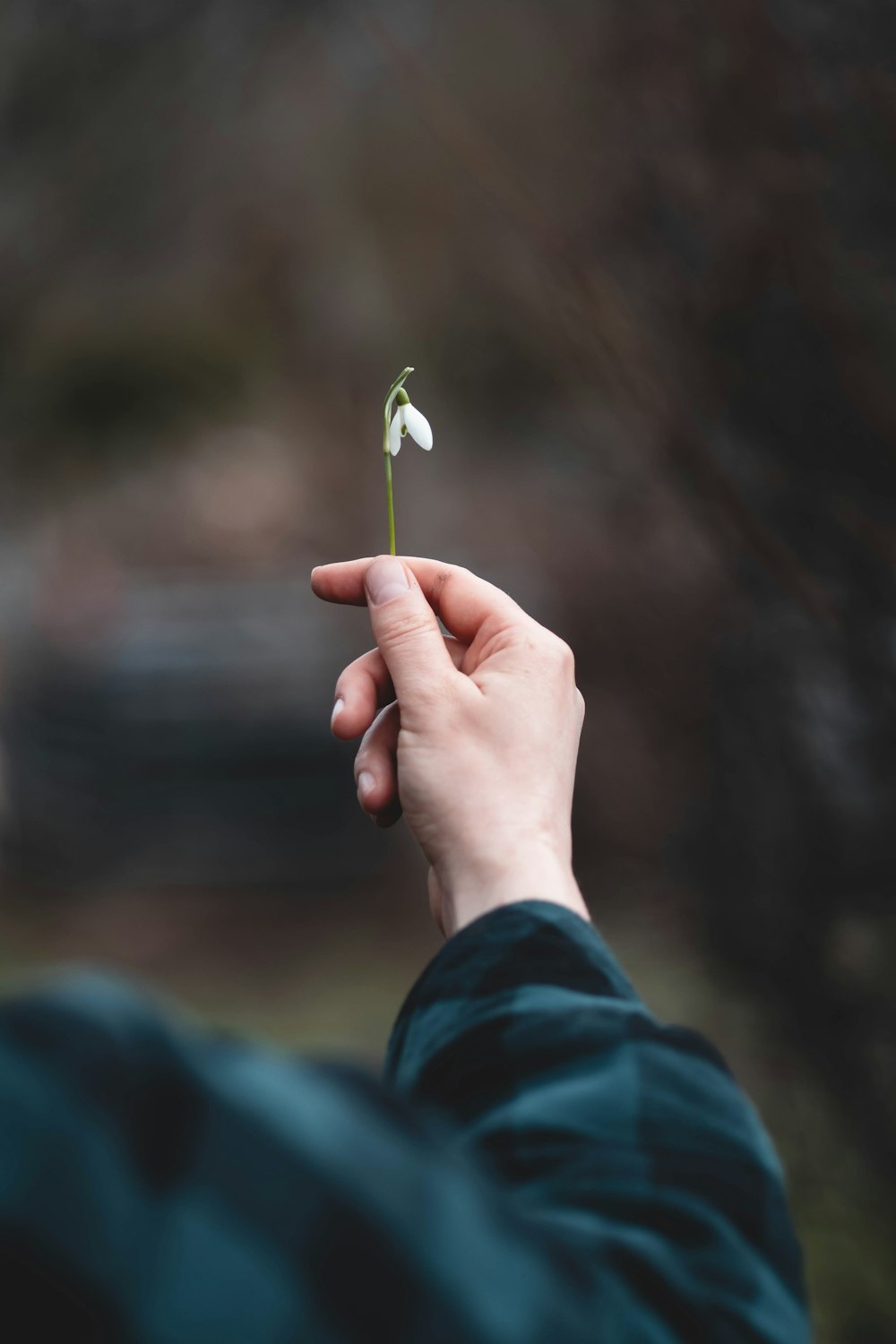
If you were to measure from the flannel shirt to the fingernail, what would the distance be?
558mm

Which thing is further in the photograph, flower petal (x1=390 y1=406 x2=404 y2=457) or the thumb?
flower petal (x1=390 y1=406 x2=404 y2=457)

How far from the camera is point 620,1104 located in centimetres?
57

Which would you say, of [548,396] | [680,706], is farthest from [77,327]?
[680,706]

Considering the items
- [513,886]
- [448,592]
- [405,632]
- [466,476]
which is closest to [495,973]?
[513,886]

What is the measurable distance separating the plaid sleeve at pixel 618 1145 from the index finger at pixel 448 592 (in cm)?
48

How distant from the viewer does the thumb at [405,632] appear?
98 cm

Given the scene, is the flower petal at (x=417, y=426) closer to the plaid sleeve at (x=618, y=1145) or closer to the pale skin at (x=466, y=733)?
the pale skin at (x=466, y=733)

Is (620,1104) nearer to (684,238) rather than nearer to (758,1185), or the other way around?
(758,1185)

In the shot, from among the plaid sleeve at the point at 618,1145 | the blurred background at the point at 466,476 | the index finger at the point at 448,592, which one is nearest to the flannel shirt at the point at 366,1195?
the plaid sleeve at the point at 618,1145

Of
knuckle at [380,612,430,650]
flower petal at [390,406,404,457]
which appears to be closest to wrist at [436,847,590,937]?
knuckle at [380,612,430,650]

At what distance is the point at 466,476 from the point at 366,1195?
20.7 feet

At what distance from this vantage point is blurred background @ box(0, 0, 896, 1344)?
5.83 ft

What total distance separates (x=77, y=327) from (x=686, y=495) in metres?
4.17

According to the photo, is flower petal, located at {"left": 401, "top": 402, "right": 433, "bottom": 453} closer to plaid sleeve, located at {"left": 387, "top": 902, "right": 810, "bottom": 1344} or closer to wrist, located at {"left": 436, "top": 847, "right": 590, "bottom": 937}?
wrist, located at {"left": 436, "top": 847, "right": 590, "bottom": 937}
